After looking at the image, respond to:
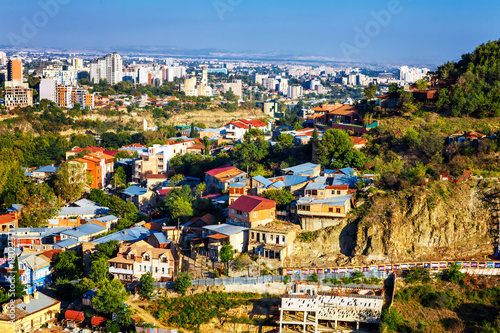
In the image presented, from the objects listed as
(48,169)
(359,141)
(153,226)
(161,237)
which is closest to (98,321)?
(161,237)

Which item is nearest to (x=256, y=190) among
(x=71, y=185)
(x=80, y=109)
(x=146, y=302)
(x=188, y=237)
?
(x=188, y=237)

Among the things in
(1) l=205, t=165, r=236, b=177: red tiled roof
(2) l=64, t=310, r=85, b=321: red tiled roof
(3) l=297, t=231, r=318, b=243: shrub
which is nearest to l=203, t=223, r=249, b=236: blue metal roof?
(3) l=297, t=231, r=318, b=243: shrub

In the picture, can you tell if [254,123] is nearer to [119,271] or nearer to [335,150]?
[335,150]

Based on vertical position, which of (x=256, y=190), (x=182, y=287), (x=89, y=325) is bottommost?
(x=89, y=325)

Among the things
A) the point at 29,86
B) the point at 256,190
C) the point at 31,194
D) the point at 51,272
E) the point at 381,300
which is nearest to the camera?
the point at 381,300

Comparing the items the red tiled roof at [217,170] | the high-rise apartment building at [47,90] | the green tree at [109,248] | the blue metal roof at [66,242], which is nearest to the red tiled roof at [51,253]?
the blue metal roof at [66,242]

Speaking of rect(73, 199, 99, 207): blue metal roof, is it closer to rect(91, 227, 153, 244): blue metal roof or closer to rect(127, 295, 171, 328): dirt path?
rect(91, 227, 153, 244): blue metal roof

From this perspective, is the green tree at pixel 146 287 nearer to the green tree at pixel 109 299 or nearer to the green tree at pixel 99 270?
the green tree at pixel 109 299

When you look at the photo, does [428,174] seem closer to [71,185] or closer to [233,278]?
[233,278]

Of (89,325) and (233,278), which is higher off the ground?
(233,278)
